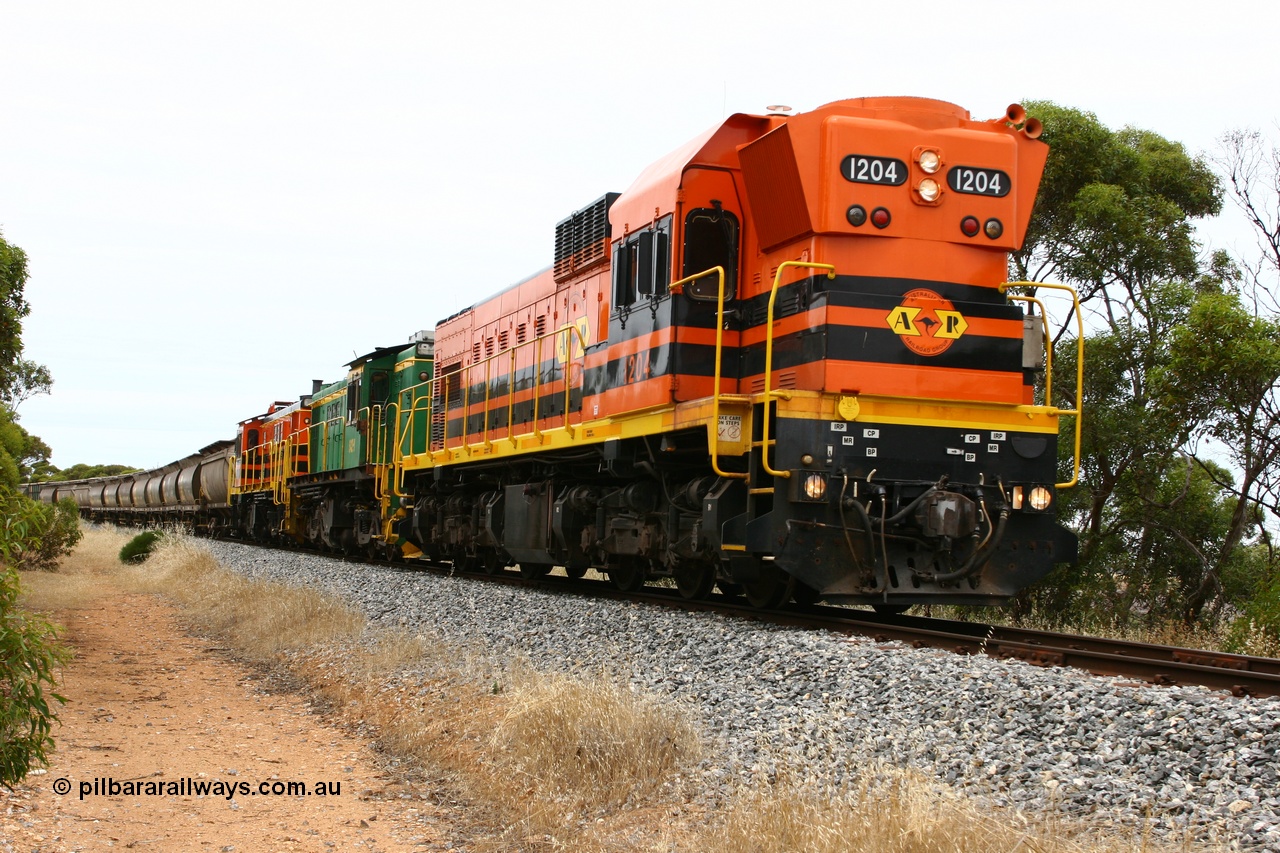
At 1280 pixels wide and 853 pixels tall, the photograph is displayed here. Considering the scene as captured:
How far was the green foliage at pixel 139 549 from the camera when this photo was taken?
92.9 ft

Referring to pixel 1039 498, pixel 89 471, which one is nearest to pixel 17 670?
pixel 1039 498

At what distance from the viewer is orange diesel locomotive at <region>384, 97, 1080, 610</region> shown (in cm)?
865

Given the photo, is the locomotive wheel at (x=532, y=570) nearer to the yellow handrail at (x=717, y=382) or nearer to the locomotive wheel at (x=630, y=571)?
the locomotive wheel at (x=630, y=571)

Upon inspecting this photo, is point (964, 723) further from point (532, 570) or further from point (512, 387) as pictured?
point (532, 570)

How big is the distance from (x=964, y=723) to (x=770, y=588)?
4680 mm

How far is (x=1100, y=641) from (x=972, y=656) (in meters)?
1.64

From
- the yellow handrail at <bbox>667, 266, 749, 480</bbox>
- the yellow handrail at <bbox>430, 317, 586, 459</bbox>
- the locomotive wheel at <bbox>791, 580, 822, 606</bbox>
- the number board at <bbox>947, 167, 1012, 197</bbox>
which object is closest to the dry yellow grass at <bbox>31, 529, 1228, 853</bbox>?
the yellow handrail at <bbox>667, 266, 749, 480</bbox>

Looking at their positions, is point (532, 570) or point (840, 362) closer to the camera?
point (840, 362)

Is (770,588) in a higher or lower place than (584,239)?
lower

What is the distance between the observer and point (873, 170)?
9062 mm

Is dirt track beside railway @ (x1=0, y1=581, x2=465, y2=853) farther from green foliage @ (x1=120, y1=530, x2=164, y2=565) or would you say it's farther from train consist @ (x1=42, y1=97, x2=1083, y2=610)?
green foliage @ (x1=120, y1=530, x2=164, y2=565)

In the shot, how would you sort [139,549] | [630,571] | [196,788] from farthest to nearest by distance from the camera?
1. [139,549]
2. [630,571]
3. [196,788]

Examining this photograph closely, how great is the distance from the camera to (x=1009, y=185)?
9453 millimetres

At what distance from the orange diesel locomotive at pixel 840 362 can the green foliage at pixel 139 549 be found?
2070 centimetres
